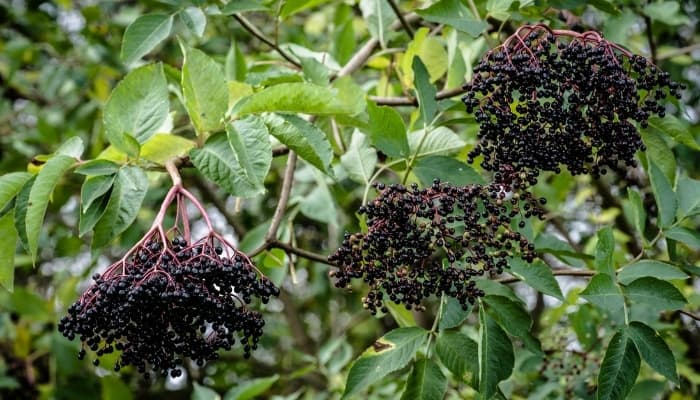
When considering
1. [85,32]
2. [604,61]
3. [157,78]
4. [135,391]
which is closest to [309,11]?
[85,32]

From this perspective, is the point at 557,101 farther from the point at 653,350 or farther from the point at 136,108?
the point at 136,108

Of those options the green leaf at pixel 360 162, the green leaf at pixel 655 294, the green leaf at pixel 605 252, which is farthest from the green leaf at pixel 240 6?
the green leaf at pixel 655 294

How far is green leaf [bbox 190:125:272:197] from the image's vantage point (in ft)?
5.16

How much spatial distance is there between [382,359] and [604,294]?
49 cm

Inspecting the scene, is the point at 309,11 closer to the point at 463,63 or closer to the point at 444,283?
the point at 463,63

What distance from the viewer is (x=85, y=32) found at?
3.99m

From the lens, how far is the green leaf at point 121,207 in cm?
169

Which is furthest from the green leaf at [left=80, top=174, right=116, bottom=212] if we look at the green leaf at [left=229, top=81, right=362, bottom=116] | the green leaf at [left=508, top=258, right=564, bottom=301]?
the green leaf at [left=508, top=258, right=564, bottom=301]

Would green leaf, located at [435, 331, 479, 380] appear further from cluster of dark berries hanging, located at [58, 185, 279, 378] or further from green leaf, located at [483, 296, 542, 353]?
cluster of dark berries hanging, located at [58, 185, 279, 378]

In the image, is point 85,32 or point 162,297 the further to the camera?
point 85,32

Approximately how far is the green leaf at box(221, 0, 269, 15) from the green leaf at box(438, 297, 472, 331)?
2.93ft

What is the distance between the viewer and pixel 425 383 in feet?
5.83

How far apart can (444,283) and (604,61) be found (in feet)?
1.76

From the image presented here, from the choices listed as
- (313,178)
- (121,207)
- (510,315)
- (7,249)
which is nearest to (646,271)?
(510,315)
